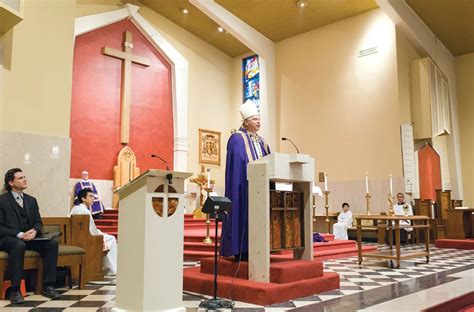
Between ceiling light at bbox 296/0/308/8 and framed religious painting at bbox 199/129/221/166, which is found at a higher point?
ceiling light at bbox 296/0/308/8

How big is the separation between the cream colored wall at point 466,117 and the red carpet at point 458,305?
9.09 meters

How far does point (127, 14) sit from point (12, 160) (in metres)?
7.55

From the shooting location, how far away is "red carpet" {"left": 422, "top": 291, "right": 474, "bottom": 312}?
3.21 metres

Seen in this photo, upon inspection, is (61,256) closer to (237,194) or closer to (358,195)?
(237,194)

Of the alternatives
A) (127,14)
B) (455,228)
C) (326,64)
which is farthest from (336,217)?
(127,14)

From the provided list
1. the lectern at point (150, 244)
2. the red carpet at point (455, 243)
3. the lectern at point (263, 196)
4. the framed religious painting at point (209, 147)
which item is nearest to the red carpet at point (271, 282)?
the lectern at point (263, 196)

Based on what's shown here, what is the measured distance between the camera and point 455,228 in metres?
8.96

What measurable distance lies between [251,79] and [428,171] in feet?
18.7

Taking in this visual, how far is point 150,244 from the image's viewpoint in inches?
107

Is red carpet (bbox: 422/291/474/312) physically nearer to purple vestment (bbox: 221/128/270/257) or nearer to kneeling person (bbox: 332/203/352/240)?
purple vestment (bbox: 221/128/270/257)

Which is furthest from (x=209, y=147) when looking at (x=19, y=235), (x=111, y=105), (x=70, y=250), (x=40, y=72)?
(x=19, y=235)

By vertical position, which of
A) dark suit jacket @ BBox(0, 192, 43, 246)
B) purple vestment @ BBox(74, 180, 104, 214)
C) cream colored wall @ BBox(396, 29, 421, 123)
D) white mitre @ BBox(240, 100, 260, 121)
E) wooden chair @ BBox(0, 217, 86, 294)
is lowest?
wooden chair @ BBox(0, 217, 86, 294)

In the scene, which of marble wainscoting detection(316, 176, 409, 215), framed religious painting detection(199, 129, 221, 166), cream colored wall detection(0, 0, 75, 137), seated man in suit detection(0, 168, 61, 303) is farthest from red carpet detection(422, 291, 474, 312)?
framed religious painting detection(199, 129, 221, 166)

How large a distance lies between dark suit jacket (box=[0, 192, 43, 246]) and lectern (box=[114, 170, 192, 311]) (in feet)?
5.02
